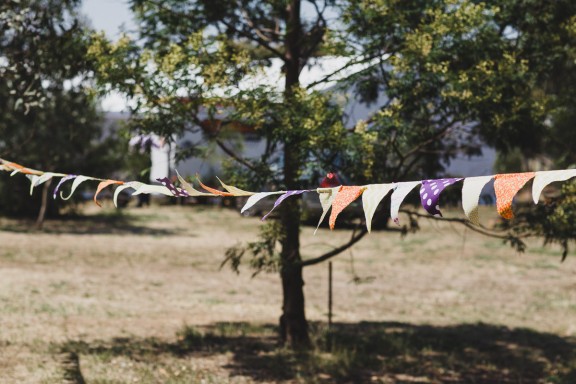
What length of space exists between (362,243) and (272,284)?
28.6 ft

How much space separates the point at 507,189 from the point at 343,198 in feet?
2.77

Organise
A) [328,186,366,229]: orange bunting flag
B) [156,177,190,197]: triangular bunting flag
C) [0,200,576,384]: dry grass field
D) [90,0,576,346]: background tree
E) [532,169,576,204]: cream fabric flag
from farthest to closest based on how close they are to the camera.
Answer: [0,200,576,384]: dry grass field → [90,0,576,346]: background tree → [156,177,190,197]: triangular bunting flag → [328,186,366,229]: orange bunting flag → [532,169,576,204]: cream fabric flag

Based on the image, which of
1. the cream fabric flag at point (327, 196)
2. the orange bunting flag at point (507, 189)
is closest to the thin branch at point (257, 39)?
the cream fabric flag at point (327, 196)

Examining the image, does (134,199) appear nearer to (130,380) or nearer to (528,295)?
(528,295)

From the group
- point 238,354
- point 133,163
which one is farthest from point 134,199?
point 238,354

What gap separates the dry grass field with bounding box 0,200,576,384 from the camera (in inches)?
365

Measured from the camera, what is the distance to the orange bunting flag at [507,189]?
10.8ft

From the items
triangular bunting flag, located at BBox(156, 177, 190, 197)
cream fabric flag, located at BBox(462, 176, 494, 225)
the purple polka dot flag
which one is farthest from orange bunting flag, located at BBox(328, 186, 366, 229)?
triangular bunting flag, located at BBox(156, 177, 190, 197)

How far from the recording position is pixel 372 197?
12.1 feet

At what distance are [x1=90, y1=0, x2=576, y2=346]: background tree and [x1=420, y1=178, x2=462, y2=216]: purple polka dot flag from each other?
3956 mm

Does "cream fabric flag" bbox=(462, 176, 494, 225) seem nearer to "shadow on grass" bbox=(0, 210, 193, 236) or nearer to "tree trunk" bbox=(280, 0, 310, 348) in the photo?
"tree trunk" bbox=(280, 0, 310, 348)

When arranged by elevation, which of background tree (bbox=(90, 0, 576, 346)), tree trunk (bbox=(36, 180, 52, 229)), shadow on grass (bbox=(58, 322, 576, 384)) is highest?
background tree (bbox=(90, 0, 576, 346))

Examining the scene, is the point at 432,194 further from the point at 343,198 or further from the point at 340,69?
the point at 340,69

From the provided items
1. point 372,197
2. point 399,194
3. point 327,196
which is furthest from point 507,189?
point 327,196
